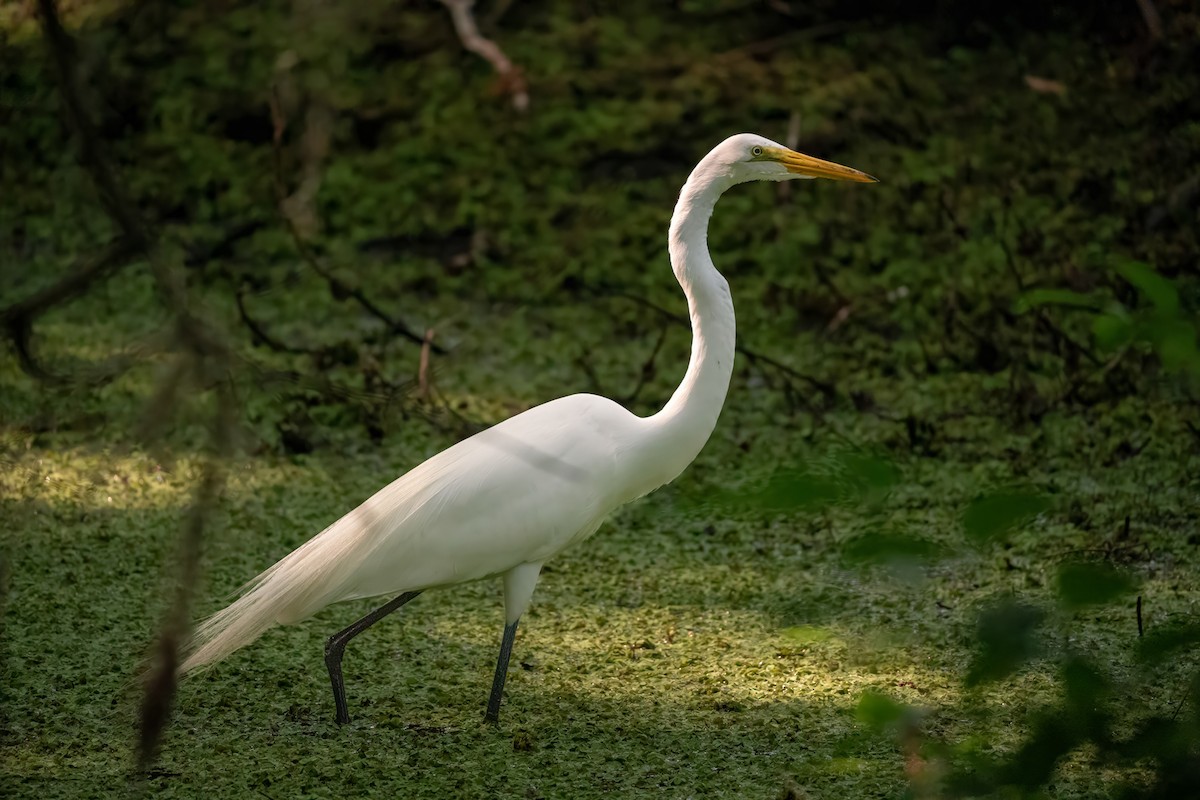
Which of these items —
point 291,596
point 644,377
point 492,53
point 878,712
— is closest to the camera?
point 878,712

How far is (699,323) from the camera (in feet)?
8.77

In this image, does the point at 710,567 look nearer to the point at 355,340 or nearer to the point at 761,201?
the point at 355,340

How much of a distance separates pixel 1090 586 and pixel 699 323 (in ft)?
4.91

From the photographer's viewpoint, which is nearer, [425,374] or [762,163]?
[762,163]

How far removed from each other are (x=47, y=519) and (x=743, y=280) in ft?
8.35

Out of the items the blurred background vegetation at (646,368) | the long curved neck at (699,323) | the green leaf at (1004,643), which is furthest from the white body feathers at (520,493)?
the green leaf at (1004,643)

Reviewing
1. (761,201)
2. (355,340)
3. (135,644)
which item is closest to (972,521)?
(135,644)

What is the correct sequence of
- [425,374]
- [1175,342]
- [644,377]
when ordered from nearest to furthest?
[1175,342]
[425,374]
[644,377]

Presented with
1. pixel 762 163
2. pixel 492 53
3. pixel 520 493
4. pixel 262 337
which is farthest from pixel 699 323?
pixel 492 53

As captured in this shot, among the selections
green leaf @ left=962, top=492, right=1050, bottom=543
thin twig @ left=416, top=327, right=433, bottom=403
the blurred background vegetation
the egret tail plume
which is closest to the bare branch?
the blurred background vegetation

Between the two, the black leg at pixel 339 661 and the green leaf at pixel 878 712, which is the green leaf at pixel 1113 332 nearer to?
the green leaf at pixel 878 712

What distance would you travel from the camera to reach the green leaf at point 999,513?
48.4 inches

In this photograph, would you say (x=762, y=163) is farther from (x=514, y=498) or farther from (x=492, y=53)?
(x=492, y=53)

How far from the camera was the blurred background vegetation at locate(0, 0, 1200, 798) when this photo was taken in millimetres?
1438
